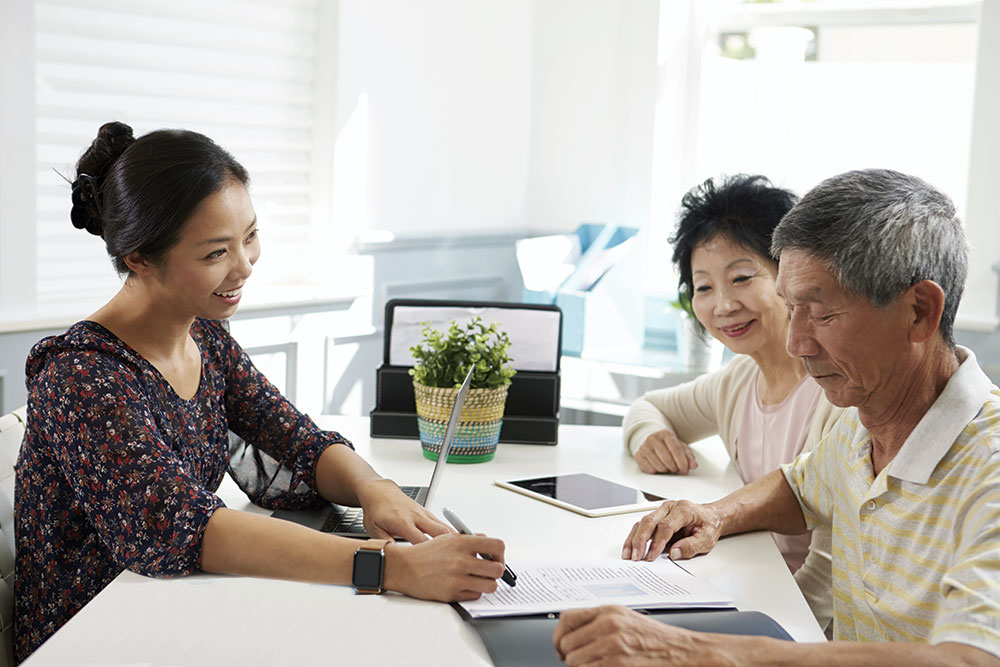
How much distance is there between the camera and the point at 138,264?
1581 mm

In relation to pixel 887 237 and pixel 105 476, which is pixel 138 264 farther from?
pixel 887 237

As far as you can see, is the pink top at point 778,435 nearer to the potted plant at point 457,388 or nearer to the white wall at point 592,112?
the potted plant at point 457,388

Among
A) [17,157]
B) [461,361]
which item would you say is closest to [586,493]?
[461,361]

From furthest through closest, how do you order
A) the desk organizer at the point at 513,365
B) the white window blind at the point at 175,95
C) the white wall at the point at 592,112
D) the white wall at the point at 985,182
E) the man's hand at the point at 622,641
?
the white wall at the point at 592,112, the white wall at the point at 985,182, the white window blind at the point at 175,95, the desk organizer at the point at 513,365, the man's hand at the point at 622,641

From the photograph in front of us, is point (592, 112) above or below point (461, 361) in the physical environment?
above

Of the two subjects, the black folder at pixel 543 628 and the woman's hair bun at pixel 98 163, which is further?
the woman's hair bun at pixel 98 163

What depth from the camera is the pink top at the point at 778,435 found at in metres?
1.98

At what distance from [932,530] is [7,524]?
1.36 meters

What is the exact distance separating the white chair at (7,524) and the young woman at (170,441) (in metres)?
0.02

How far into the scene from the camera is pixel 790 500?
5.59 ft

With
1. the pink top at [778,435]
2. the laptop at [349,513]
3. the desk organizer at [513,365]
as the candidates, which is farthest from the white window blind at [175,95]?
the pink top at [778,435]

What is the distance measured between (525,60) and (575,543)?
3.15m

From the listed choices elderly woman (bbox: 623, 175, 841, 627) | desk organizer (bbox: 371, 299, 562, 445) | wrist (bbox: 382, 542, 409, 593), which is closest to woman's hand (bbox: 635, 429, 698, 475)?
elderly woman (bbox: 623, 175, 841, 627)

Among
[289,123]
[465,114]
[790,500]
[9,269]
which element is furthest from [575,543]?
[465,114]
